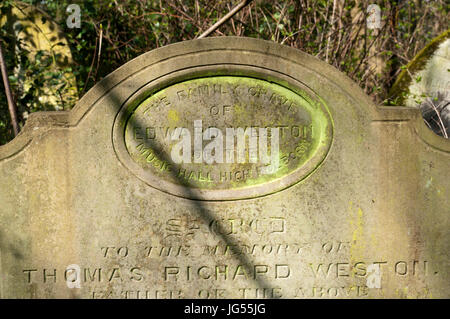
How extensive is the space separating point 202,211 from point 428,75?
2.70 metres

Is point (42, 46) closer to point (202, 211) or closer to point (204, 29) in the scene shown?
point (204, 29)

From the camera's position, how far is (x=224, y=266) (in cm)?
279

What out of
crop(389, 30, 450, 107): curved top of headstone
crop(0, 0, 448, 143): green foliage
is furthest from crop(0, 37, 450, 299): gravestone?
crop(0, 0, 448, 143): green foliage

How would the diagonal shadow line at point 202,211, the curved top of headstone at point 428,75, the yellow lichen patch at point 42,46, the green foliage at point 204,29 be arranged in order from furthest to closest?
the yellow lichen patch at point 42,46, the green foliage at point 204,29, the curved top of headstone at point 428,75, the diagonal shadow line at point 202,211

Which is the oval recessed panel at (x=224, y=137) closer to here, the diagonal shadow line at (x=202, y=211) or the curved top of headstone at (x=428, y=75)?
the diagonal shadow line at (x=202, y=211)

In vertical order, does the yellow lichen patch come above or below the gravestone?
above

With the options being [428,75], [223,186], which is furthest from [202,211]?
[428,75]

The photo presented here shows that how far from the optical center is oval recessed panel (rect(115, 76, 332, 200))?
8.95 ft

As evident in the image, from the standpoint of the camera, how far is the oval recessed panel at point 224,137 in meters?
Result: 2.73

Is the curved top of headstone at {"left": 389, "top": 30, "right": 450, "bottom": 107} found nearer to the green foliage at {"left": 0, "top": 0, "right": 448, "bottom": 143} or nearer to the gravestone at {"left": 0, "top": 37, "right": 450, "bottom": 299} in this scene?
the green foliage at {"left": 0, "top": 0, "right": 448, "bottom": 143}

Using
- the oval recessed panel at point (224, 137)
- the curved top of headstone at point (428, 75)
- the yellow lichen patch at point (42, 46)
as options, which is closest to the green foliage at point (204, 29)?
the yellow lichen patch at point (42, 46)

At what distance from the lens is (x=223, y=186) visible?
2.75 meters

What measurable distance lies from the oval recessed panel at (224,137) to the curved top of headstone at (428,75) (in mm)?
1890
